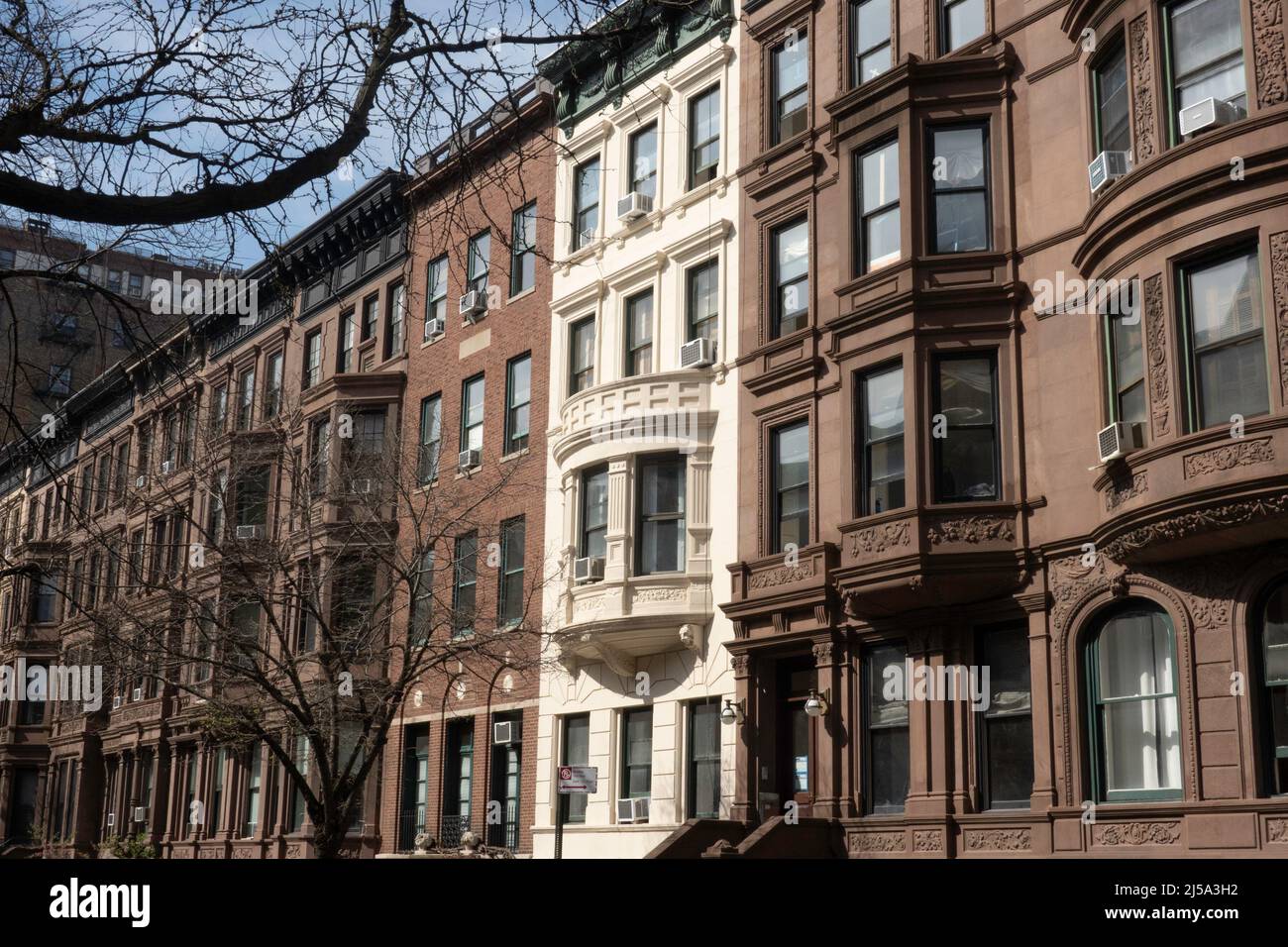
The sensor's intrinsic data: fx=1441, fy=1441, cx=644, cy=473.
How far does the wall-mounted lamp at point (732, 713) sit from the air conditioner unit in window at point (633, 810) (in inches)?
110

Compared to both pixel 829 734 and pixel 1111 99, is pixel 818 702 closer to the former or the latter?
pixel 829 734

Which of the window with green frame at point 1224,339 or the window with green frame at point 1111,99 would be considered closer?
the window with green frame at point 1224,339

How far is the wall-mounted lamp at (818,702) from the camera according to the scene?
74.1ft

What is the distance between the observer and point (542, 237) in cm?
3256

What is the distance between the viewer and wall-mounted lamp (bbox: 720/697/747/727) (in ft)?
79.8

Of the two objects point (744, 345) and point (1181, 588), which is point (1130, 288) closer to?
point (1181, 588)

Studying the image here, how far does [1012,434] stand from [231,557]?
1390 cm

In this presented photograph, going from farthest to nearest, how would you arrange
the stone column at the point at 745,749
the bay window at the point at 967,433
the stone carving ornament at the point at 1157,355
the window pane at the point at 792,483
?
the window pane at the point at 792,483
the stone column at the point at 745,749
the bay window at the point at 967,433
the stone carving ornament at the point at 1157,355

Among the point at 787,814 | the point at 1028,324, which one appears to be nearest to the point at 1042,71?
the point at 1028,324

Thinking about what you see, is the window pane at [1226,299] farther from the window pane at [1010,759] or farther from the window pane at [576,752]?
the window pane at [576,752]

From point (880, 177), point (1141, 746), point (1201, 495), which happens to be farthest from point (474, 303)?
point (1201, 495)

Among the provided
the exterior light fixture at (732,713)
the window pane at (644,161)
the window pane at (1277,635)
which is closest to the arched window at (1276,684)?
the window pane at (1277,635)

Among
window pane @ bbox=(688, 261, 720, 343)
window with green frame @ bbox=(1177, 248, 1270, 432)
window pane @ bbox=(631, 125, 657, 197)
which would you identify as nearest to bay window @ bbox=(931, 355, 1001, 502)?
window with green frame @ bbox=(1177, 248, 1270, 432)
